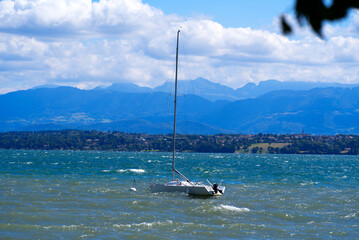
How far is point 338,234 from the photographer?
3388 cm

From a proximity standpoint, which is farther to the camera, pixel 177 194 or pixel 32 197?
pixel 177 194

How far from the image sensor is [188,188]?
173 ft

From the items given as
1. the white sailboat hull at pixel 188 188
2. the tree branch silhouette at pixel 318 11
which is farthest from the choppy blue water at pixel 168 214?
the tree branch silhouette at pixel 318 11

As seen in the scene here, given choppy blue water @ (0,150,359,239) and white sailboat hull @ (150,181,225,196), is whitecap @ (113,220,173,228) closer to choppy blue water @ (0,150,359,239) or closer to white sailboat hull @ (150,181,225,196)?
choppy blue water @ (0,150,359,239)

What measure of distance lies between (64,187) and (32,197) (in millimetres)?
11552

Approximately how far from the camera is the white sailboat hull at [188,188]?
5231cm

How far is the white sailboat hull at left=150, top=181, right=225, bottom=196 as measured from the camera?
52.3 m

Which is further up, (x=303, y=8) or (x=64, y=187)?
(x=303, y=8)

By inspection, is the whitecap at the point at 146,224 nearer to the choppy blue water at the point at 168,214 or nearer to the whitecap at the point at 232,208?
the choppy blue water at the point at 168,214

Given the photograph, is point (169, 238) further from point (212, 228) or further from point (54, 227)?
point (54, 227)

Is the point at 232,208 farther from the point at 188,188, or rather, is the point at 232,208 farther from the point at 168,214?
the point at 188,188

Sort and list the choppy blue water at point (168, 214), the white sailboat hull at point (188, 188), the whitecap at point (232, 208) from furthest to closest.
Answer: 1. the white sailboat hull at point (188, 188)
2. the whitecap at point (232, 208)
3. the choppy blue water at point (168, 214)

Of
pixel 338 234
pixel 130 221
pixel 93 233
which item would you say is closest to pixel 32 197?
pixel 130 221

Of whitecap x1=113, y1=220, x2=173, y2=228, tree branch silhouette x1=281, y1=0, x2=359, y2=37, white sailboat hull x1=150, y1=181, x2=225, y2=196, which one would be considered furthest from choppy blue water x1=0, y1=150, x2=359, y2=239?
tree branch silhouette x1=281, y1=0, x2=359, y2=37
